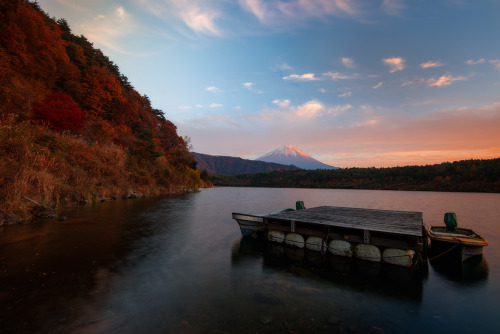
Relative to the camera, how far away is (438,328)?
4820 millimetres

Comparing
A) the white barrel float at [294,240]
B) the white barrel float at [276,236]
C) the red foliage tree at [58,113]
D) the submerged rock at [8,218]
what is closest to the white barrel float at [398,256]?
the white barrel float at [294,240]

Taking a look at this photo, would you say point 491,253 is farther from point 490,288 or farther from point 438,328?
point 438,328

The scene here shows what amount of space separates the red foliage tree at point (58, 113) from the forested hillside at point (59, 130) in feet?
0.25

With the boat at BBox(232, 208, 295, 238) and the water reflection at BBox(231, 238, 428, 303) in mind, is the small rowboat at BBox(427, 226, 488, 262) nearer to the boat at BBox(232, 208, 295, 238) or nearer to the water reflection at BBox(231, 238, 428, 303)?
the water reflection at BBox(231, 238, 428, 303)

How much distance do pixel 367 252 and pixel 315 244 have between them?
1956mm

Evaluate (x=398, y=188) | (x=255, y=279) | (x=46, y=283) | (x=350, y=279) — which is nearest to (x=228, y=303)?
(x=255, y=279)

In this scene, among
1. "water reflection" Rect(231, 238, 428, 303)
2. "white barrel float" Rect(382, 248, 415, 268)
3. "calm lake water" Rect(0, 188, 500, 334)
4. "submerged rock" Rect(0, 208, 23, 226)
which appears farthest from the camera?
"submerged rock" Rect(0, 208, 23, 226)

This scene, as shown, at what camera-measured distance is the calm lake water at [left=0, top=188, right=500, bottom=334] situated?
464cm

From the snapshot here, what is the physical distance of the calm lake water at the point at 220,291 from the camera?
464 cm

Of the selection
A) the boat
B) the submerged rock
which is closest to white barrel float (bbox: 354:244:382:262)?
the boat

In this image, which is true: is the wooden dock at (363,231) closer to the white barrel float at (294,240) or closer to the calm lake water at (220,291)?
the white barrel float at (294,240)

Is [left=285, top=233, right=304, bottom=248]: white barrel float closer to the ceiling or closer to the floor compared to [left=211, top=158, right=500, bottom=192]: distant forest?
closer to the floor

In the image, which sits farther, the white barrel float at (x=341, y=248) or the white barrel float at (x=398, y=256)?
the white barrel float at (x=341, y=248)

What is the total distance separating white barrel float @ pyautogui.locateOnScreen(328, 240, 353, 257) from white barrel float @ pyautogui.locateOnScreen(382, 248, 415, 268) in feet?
3.84
